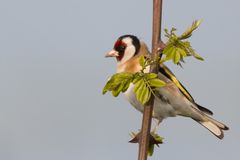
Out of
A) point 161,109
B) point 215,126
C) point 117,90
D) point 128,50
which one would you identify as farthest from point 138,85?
point 215,126

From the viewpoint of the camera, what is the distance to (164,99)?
15.7 ft

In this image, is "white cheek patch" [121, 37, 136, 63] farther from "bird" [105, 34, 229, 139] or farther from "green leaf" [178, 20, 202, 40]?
"green leaf" [178, 20, 202, 40]

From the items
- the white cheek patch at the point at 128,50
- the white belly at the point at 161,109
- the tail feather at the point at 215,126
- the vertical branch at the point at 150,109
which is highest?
the white cheek patch at the point at 128,50

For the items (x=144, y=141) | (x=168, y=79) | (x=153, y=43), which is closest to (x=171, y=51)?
(x=153, y=43)

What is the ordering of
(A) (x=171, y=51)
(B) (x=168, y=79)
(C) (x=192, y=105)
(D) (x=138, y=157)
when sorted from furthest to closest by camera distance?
(C) (x=192, y=105) → (B) (x=168, y=79) → (A) (x=171, y=51) → (D) (x=138, y=157)

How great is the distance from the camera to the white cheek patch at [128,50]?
5.12 metres

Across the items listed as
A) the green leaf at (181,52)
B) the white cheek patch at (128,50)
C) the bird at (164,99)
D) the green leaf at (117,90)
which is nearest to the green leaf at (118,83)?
the green leaf at (117,90)

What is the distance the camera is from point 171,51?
1.89 metres

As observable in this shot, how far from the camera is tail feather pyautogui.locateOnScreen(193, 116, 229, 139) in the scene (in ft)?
16.9

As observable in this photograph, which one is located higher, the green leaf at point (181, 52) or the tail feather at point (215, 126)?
the green leaf at point (181, 52)

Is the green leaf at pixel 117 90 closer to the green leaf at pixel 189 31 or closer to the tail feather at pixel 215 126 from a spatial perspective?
the green leaf at pixel 189 31

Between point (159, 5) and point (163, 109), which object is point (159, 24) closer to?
point (159, 5)

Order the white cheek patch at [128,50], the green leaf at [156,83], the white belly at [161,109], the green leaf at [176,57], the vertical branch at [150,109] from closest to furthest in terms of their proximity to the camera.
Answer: the vertical branch at [150,109], the green leaf at [176,57], the green leaf at [156,83], the white belly at [161,109], the white cheek patch at [128,50]

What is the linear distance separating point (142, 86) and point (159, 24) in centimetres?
33
